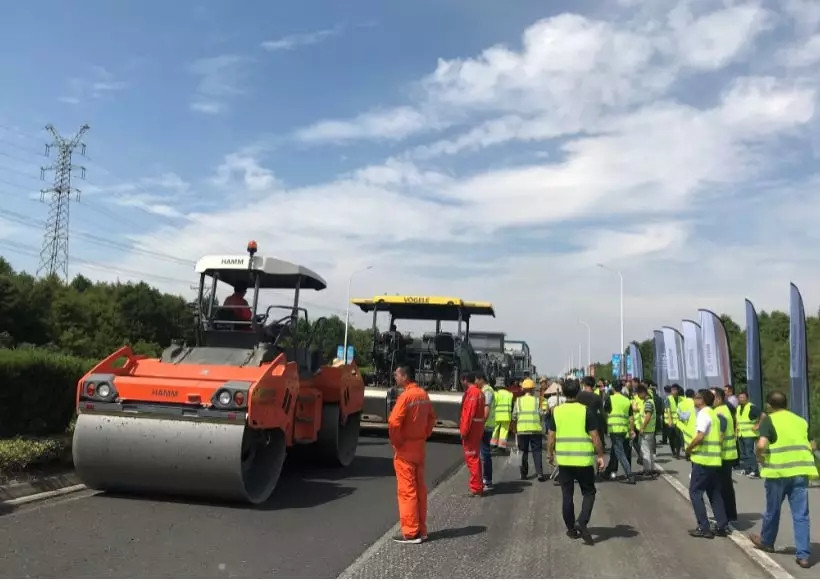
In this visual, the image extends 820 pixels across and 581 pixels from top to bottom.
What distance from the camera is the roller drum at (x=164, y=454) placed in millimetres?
6910

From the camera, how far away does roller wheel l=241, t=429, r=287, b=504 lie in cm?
748

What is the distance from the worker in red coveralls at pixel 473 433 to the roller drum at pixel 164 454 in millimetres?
2987

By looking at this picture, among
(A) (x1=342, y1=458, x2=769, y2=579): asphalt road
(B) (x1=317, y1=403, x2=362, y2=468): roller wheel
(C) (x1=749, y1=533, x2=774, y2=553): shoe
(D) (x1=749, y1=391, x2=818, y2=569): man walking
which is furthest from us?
(B) (x1=317, y1=403, x2=362, y2=468): roller wheel

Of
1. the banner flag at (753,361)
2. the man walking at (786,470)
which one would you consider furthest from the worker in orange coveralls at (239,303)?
the banner flag at (753,361)

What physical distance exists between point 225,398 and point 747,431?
8.61 m

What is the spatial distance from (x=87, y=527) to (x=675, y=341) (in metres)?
21.9

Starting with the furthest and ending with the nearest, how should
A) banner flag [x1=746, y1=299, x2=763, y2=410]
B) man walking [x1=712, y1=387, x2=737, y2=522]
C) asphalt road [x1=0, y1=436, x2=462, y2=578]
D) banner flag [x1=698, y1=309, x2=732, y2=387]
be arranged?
banner flag [x1=698, y1=309, x2=732, y2=387] → banner flag [x1=746, y1=299, x2=763, y2=410] → man walking [x1=712, y1=387, x2=737, y2=522] → asphalt road [x1=0, y1=436, x2=462, y2=578]

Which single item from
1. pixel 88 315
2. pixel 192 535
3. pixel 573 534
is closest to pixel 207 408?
pixel 192 535

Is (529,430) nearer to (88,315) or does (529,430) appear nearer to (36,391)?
(36,391)

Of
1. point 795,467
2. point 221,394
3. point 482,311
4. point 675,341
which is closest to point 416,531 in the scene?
point 221,394

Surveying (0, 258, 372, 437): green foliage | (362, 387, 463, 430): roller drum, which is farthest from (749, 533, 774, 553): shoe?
(362, 387, 463, 430): roller drum

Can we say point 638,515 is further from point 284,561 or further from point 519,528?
point 284,561

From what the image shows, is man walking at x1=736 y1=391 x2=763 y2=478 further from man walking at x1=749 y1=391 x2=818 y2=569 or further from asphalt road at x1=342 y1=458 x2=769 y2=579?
man walking at x1=749 y1=391 x2=818 y2=569

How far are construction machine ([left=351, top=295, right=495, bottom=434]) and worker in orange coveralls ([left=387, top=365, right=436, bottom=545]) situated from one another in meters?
8.78
